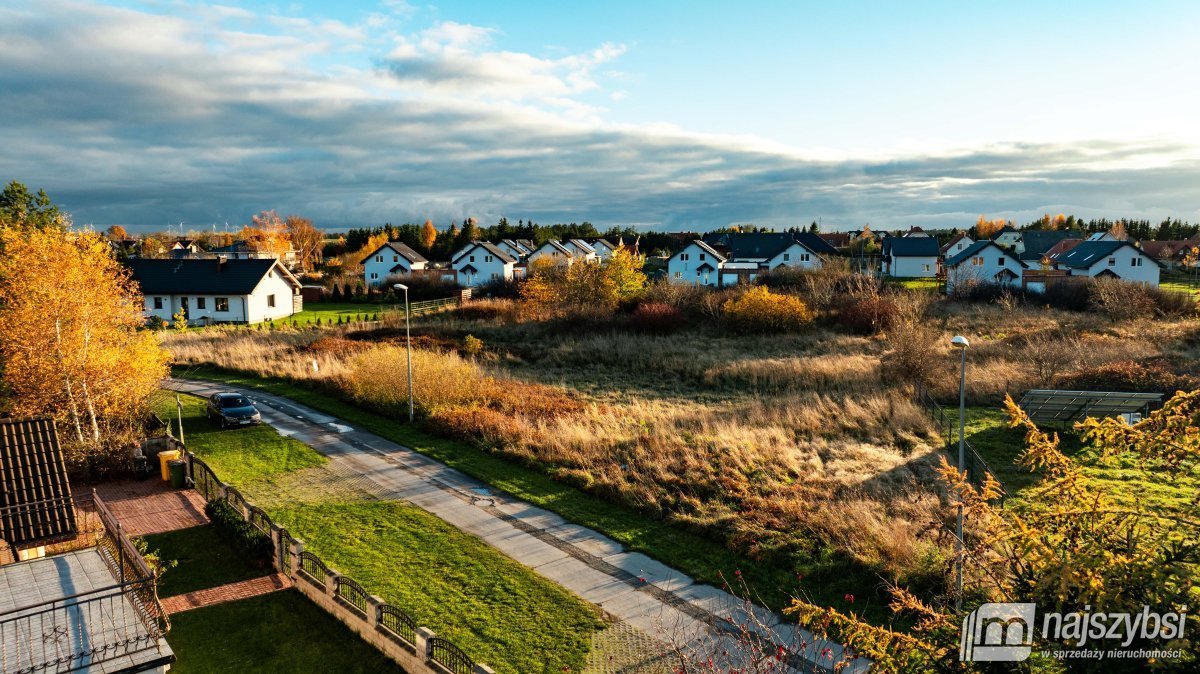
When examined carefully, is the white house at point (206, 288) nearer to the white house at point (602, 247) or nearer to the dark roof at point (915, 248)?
the white house at point (602, 247)

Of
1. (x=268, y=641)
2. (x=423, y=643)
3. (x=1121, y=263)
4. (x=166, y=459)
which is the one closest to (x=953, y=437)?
(x=423, y=643)

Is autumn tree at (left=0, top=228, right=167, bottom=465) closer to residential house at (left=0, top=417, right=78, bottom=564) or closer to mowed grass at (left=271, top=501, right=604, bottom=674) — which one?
residential house at (left=0, top=417, right=78, bottom=564)

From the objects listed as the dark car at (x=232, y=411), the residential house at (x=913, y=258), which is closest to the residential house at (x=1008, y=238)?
the residential house at (x=913, y=258)

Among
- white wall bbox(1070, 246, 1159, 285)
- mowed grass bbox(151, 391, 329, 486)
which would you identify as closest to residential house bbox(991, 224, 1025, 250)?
white wall bbox(1070, 246, 1159, 285)

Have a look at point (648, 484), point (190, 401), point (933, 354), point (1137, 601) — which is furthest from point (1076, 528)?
point (190, 401)

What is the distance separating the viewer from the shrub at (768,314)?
4950 cm

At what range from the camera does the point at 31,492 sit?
14.1m

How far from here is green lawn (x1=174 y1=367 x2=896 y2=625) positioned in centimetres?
1455

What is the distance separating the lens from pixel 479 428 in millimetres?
26484

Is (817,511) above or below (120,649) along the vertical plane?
below

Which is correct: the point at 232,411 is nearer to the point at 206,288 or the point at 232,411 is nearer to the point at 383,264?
the point at 206,288

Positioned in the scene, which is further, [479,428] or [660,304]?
[660,304]

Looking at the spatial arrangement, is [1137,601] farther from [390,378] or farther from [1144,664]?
[390,378]

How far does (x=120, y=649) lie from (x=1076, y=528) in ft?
40.2
